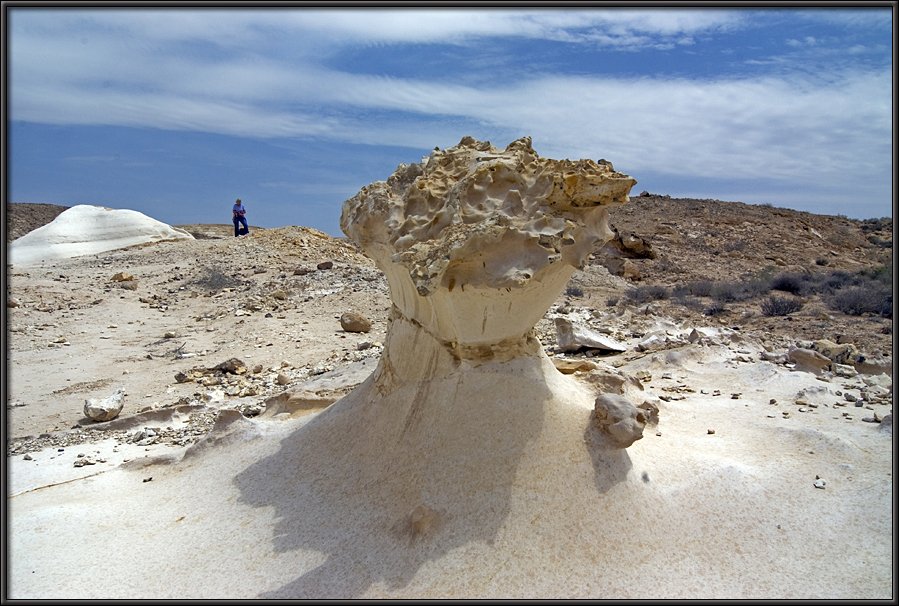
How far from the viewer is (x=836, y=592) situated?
2223 millimetres

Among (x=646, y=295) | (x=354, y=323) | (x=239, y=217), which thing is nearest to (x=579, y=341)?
(x=354, y=323)

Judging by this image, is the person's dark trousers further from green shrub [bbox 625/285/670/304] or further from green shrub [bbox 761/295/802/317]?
green shrub [bbox 761/295/802/317]

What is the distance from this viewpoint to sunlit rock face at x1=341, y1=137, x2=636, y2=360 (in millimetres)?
2541

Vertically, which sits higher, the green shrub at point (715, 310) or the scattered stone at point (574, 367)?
the scattered stone at point (574, 367)

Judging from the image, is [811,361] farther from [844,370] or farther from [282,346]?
[282,346]

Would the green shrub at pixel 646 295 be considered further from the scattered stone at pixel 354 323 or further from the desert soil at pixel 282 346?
the scattered stone at pixel 354 323

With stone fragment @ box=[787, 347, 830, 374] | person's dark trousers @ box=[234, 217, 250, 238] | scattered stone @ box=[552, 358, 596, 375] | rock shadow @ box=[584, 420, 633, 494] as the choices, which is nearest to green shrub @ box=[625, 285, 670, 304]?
stone fragment @ box=[787, 347, 830, 374]

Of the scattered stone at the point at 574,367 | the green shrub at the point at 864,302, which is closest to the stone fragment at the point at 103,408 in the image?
the scattered stone at the point at 574,367

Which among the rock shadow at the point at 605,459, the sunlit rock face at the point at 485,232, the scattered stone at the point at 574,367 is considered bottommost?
the rock shadow at the point at 605,459

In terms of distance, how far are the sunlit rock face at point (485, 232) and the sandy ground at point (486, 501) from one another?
30cm

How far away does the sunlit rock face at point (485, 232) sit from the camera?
254cm

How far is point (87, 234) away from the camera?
1450 cm

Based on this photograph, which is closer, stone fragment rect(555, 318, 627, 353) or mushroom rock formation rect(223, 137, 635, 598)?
mushroom rock formation rect(223, 137, 635, 598)

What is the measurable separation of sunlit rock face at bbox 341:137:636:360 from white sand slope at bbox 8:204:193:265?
42.5 ft
